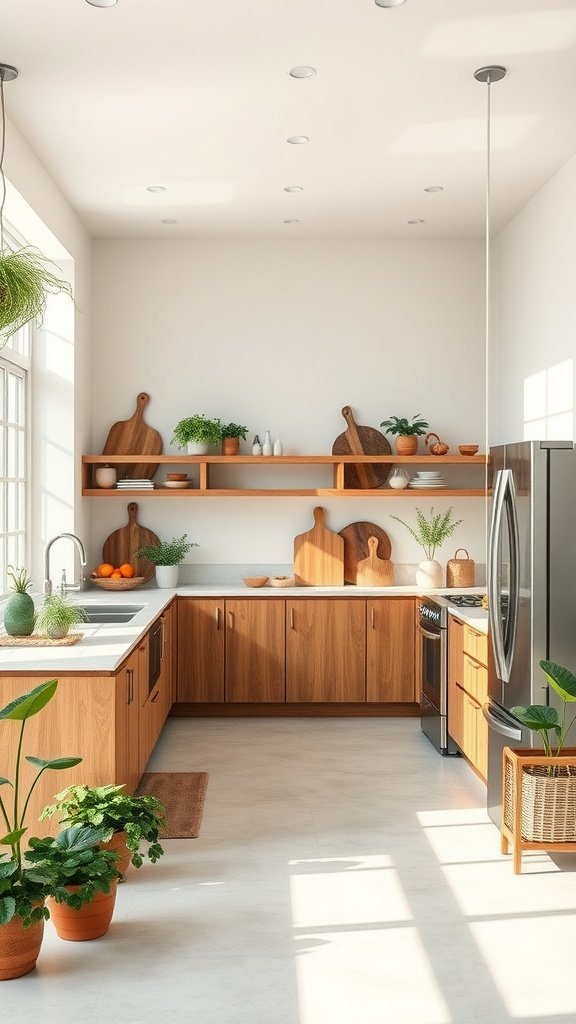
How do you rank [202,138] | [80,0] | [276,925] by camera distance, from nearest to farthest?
[276,925] → [80,0] → [202,138]

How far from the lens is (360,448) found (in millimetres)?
6551

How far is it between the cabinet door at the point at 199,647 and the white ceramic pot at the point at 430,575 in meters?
1.36

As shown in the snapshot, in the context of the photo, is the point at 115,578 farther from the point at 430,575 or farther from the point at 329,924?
the point at 329,924

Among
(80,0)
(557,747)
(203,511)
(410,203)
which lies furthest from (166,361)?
(557,747)

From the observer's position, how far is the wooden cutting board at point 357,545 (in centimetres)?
661

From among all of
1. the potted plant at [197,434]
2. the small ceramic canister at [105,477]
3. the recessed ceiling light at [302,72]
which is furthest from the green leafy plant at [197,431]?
the recessed ceiling light at [302,72]

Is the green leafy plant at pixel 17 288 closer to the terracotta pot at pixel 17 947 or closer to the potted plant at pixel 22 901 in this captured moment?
the potted plant at pixel 22 901

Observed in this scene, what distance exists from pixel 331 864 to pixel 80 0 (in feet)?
10.9

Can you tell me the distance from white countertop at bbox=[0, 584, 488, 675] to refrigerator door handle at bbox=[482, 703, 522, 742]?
0.48 metres

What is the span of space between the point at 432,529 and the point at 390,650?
971mm

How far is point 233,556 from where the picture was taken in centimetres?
664

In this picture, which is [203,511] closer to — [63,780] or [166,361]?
[166,361]

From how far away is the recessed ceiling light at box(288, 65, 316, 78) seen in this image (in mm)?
3926

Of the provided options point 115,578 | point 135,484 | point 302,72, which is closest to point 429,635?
point 115,578
